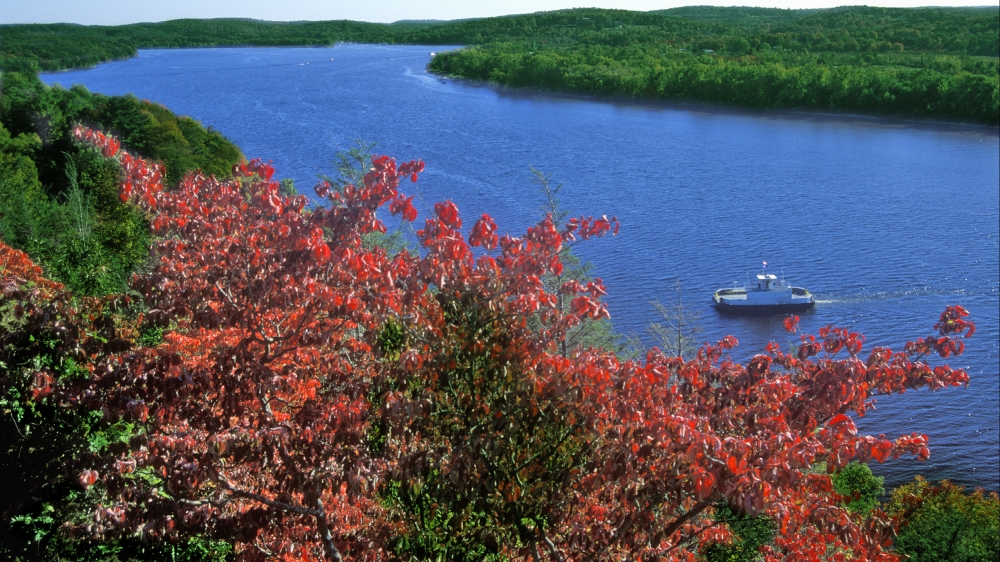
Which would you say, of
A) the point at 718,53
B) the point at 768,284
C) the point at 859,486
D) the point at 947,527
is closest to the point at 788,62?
the point at 718,53

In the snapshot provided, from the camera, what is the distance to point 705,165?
124 feet

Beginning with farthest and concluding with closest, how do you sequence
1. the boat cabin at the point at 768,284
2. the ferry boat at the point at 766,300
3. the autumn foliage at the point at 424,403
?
the boat cabin at the point at 768,284, the ferry boat at the point at 766,300, the autumn foliage at the point at 424,403

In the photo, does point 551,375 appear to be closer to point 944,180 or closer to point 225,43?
point 944,180

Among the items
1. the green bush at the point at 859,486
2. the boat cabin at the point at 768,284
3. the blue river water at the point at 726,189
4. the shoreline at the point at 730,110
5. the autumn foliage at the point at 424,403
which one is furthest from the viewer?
the shoreline at the point at 730,110

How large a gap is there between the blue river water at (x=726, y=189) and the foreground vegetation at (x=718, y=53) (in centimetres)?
175

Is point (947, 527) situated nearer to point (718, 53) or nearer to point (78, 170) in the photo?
point (78, 170)

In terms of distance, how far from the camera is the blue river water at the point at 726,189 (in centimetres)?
2247

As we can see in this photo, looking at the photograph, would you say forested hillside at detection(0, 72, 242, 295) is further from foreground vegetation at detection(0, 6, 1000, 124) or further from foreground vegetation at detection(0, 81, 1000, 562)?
foreground vegetation at detection(0, 81, 1000, 562)

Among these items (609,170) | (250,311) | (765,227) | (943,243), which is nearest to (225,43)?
(609,170)

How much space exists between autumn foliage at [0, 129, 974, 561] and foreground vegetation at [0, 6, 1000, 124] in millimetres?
25321

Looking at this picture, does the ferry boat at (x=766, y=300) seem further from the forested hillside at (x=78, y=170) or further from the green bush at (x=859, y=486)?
the forested hillside at (x=78, y=170)

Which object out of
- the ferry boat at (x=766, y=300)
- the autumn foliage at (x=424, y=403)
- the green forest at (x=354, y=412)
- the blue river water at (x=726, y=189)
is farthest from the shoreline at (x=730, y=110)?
the green forest at (x=354, y=412)

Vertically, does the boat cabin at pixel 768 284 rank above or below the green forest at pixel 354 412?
below

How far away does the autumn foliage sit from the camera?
12.3 feet
